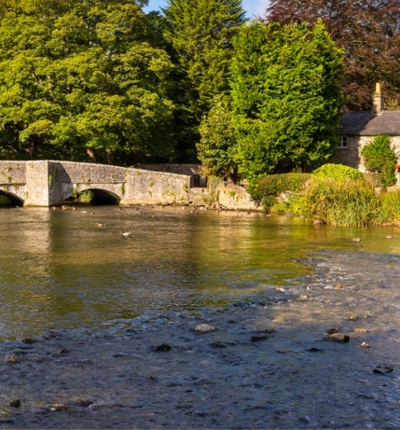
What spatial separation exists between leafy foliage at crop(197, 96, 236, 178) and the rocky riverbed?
30.8 m

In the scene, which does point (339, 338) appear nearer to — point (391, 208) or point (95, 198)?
point (391, 208)

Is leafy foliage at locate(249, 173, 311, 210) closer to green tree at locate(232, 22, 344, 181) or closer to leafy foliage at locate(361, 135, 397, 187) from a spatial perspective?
green tree at locate(232, 22, 344, 181)

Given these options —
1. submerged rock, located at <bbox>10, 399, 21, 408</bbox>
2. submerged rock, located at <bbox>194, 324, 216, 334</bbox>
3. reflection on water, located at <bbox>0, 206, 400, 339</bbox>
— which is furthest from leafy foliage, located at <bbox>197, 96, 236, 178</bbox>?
submerged rock, located at <bbox>10, 399, 21, 408</bbox>

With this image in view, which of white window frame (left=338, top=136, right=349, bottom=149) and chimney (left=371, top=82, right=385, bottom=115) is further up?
chimney (left=371, top=82, right=385, bottom=115)

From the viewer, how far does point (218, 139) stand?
1590 inches

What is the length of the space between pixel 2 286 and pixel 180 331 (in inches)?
193

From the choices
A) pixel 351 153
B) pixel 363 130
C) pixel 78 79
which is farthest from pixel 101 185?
pixel 363 130

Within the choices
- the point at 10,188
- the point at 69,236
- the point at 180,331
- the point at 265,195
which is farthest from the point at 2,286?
the point at 10,188

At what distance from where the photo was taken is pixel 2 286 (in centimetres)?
1213

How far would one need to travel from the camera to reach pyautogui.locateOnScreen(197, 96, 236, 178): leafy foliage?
40.4 meters

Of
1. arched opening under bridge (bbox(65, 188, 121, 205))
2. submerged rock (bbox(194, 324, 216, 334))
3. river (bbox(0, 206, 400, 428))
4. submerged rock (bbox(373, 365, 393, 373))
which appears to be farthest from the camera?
arched opening under bridge (bbox(65, 188, 121, 205))

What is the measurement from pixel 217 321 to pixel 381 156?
1372 inches

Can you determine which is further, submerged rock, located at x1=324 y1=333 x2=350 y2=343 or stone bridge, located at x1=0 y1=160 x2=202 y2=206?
stone bridge, located at x1=0 y1=160 x2=202 y2=206

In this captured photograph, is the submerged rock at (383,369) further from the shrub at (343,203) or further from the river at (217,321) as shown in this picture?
the shrub at (343,203)
